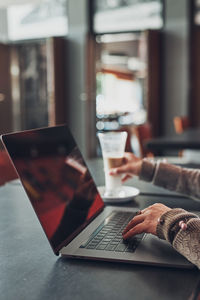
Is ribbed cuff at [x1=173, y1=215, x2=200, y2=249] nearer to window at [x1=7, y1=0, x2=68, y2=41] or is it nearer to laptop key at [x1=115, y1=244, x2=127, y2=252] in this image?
laptop key at [x1=115, y1=244, x2=127, y2=252]

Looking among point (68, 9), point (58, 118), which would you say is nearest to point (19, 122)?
point (58, 118)

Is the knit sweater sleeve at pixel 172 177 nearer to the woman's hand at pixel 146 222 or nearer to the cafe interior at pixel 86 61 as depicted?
the woman's hand at pixel 146 222

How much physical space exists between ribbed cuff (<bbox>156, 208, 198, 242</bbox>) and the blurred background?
4.74 m

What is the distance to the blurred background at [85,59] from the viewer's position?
5.55 meters

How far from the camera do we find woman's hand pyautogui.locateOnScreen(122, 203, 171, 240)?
30.4 inches

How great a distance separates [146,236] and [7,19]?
20.5ft

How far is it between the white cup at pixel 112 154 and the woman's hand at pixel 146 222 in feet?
1.25

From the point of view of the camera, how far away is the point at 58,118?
584 centimetres

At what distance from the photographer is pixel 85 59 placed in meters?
5.84

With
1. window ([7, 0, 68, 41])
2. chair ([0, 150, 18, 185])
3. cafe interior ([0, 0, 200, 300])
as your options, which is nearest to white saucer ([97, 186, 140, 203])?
chair ([0, 150, 18, 185])

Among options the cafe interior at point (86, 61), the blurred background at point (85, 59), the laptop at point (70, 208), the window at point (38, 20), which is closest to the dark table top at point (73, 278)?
the laptop at point (70, 208)

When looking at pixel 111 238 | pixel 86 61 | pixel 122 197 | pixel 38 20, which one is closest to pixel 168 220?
pixel 111 238

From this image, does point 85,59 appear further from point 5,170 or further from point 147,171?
point 147,171

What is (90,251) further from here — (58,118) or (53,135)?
(58,118)
